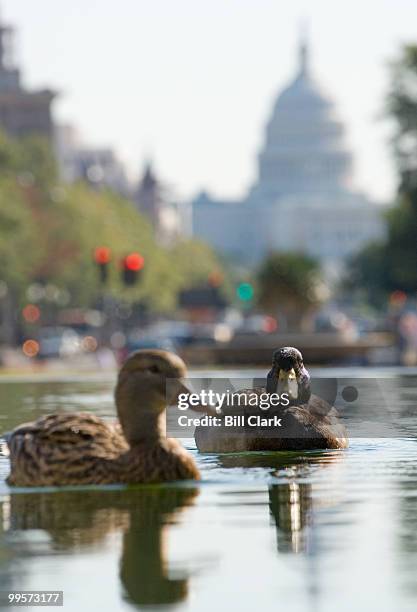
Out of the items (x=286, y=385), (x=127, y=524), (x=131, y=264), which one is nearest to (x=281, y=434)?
(x=286, y=385)

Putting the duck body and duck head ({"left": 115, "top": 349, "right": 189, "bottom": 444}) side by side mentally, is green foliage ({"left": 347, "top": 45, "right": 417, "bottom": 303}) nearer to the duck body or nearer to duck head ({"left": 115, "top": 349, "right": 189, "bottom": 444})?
the duck body

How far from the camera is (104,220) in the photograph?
118875 millimetres

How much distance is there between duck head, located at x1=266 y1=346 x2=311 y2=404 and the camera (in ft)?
57.4

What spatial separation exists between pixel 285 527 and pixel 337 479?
2881 mm

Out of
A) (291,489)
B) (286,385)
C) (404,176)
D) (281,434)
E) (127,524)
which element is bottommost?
(127,524)

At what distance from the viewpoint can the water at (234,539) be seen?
1007 cm

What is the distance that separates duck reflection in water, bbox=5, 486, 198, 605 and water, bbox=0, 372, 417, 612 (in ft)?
0.04

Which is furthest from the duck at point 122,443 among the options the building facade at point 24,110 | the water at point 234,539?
the building facade at point 24,110

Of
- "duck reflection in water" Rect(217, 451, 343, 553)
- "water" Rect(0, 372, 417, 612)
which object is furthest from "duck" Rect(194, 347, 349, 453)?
"water" Rect(0, 372, 417, 612)

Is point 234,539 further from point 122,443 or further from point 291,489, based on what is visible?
point 122,443

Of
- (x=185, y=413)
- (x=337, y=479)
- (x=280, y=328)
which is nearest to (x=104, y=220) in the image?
(x=280, y=328)

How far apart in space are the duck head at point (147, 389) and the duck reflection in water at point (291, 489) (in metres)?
0.93

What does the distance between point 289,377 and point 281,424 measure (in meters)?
0.41

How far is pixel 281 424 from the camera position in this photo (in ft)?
58.4
